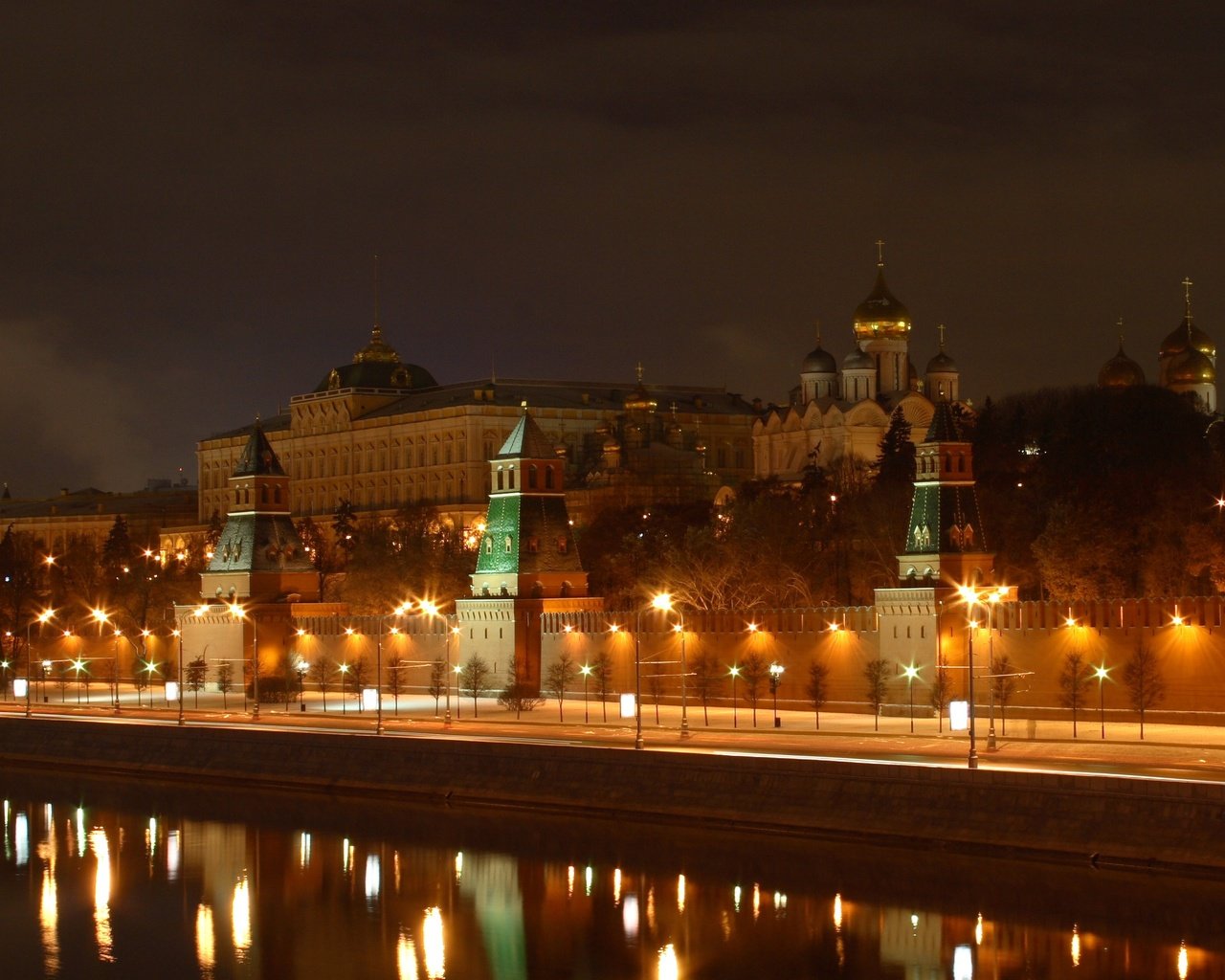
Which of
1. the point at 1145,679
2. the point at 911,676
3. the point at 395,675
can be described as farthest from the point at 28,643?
the point at 1145,679

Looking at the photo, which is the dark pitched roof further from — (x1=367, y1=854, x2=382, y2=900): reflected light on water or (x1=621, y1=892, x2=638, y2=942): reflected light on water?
(x1=621, y1=892, x2=638, y2=942): reflected light on water

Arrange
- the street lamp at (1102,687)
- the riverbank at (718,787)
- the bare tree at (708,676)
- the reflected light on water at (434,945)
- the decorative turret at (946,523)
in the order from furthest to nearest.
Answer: the bare tree at (708,676), the decorative turret at (946,523), the street lamp at (1102,687), the riverbank at (718,787), the reflected light on water at (434,945)

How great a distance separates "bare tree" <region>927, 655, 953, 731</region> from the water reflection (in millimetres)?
12807

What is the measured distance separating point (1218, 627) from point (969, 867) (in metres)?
15.0

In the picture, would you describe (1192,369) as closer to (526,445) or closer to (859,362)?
(859,362)

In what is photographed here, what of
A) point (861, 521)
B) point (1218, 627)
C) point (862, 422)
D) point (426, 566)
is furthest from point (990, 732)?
point (862, 422)

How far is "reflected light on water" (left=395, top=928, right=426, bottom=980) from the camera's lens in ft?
116

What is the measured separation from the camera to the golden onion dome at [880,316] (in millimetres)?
116188

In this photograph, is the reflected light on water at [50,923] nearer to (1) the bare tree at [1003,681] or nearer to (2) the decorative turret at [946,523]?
(1) the bare tree at [1003,681]

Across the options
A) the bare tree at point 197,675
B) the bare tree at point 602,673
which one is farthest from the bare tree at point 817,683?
the bare tree at point 197,675

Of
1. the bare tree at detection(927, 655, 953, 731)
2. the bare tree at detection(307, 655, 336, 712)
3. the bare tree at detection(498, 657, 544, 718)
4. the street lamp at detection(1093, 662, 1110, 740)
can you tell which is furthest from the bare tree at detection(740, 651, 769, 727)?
the bare tree at detection(307, 655, 336, 712)

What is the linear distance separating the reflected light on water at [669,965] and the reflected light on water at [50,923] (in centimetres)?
853

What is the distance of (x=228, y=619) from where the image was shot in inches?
3034

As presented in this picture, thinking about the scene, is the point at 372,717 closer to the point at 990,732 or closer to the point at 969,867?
the point at 990,732
